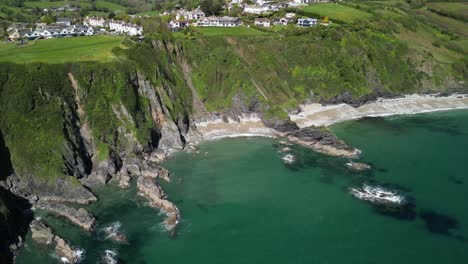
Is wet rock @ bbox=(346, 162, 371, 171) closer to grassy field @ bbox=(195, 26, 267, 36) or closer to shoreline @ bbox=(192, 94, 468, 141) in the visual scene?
shoreline @ bbox=(192, 94, 468, 141)

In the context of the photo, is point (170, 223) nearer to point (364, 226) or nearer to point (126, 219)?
point (126, 219)

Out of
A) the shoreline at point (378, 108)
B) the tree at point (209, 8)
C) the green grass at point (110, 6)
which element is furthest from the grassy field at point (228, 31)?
the green grass at point (110, 6)

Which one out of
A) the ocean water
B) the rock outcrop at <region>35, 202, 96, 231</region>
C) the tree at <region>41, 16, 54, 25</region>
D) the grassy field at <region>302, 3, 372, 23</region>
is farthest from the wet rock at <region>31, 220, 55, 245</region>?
the grassy field at <region>302, 3, 372, 23</region>

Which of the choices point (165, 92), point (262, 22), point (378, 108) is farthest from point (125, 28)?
point (378, 108)

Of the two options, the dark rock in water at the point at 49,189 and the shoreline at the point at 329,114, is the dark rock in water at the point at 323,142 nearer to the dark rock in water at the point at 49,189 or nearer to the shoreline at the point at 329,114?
the shoreline at the point at 329,114

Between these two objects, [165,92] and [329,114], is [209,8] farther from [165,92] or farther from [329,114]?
[329,114]

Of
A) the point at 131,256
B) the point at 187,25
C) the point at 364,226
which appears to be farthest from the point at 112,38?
the point at 364,226
